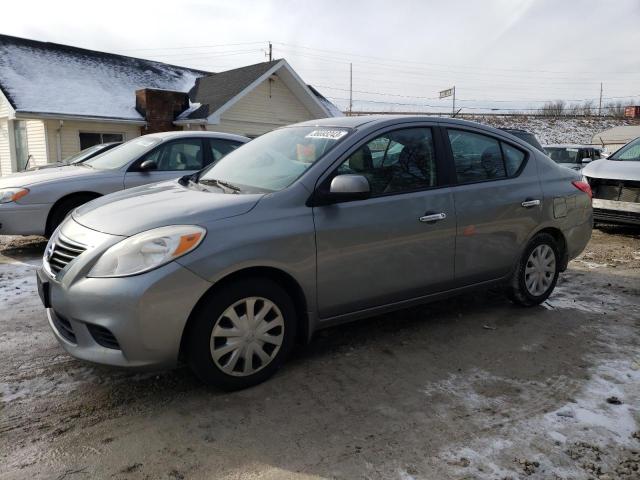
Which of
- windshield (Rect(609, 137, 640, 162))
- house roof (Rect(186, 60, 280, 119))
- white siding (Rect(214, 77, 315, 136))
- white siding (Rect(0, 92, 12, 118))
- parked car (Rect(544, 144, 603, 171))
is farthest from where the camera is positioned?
white siding (Rect(214, 77, 315, 136))

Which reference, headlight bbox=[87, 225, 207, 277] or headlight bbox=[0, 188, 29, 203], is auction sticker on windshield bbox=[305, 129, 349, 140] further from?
headlight bbox=[0, 188, 29, 203]

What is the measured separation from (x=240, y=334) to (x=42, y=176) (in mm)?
5042

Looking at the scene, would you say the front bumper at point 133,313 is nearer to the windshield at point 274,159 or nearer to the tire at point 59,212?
the windshield at point 274,159

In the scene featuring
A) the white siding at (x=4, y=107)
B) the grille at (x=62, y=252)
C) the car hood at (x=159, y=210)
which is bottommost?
the grille at (x=62, y=252)

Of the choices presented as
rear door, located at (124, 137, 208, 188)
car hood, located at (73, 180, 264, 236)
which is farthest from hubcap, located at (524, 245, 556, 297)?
→ rear door, located at (124, 137, 208, 188)

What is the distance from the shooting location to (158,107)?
17.0 metres

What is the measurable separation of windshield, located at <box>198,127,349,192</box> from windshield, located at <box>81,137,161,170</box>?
135 inches

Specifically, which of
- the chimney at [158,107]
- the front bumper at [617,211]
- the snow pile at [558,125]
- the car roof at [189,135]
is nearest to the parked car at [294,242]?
the car roof at [189,135]

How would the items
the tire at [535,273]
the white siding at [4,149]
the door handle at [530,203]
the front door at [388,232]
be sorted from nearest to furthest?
the front door at [388,232] → the door handle at [530,203] → the tire at [535,273] → the white siding at [4,149]

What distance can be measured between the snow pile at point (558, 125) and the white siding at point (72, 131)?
4316cm

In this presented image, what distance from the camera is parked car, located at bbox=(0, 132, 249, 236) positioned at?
650cm

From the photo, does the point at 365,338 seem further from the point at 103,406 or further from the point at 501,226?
the point at 103,406

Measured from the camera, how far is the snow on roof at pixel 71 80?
15.4m

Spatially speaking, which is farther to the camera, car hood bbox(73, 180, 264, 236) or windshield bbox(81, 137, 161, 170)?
windshield bbox(81, 137, 161, 170)
